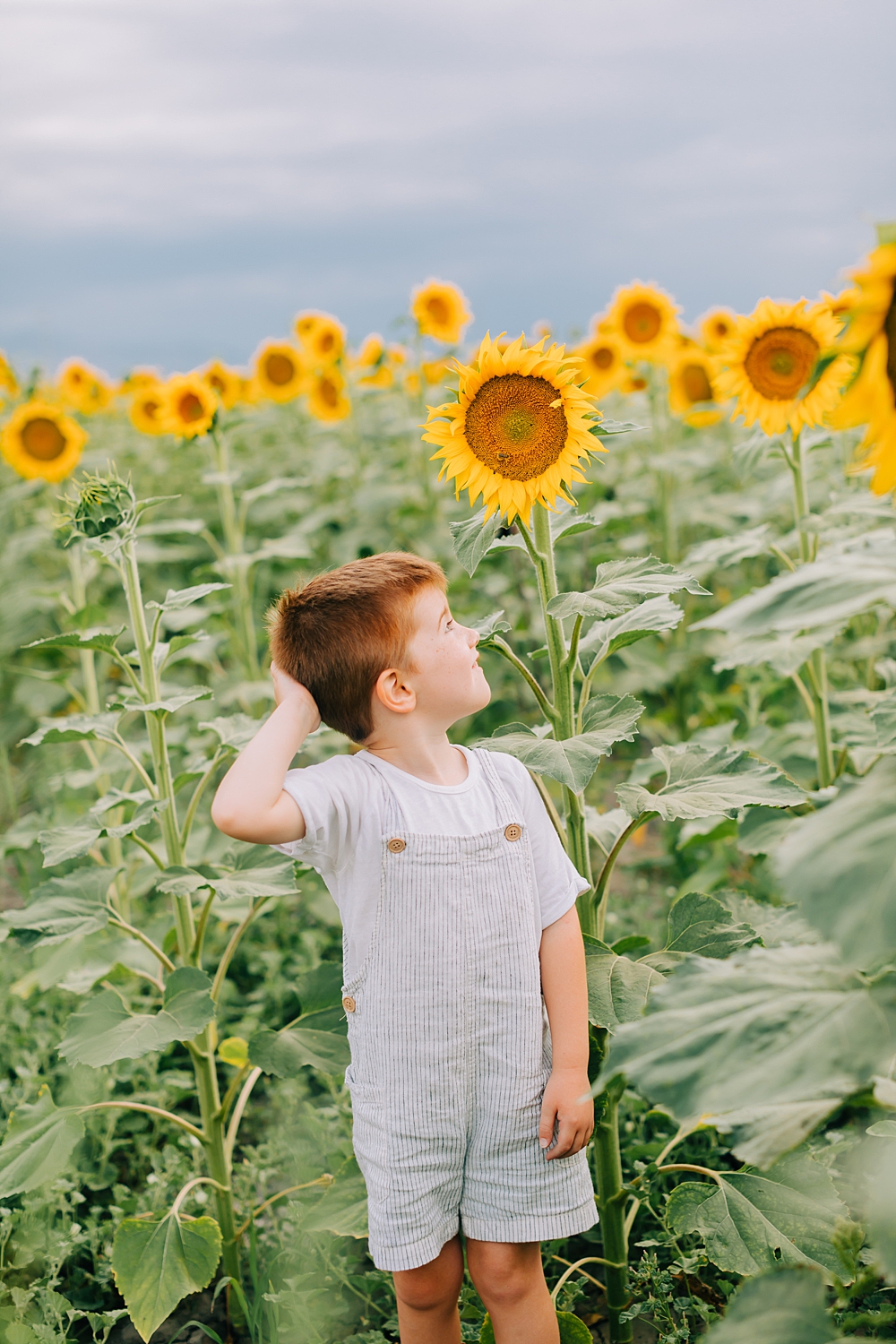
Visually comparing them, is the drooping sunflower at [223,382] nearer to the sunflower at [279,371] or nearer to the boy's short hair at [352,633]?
the sunflower at [279,371]

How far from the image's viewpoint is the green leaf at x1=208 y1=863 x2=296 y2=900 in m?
1.84

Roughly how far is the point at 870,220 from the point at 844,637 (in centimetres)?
288

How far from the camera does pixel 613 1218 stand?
1.82m

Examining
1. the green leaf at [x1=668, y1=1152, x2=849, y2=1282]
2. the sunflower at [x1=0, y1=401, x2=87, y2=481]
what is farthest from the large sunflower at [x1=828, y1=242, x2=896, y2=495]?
the sunflower at [x1=0, y1=401, x2=87, y2=481]

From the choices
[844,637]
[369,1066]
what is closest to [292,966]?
[369,1066]

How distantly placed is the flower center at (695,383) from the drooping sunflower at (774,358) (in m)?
2.72

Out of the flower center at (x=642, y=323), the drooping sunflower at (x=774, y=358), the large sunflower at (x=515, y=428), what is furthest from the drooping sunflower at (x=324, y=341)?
the large sunflower at (x=515, y=428)

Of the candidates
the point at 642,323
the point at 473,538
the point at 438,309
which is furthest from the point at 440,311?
the point at 473,538

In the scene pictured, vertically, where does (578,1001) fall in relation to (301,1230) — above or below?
above

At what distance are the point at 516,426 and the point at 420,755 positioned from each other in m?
0.56

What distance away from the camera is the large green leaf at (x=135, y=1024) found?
1.76 m

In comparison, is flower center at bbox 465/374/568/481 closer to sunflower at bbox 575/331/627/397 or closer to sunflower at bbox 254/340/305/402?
sunflower at bbox 575/331/627/397

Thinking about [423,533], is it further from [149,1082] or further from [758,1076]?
[758,1076]

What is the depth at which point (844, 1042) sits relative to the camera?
948mm
